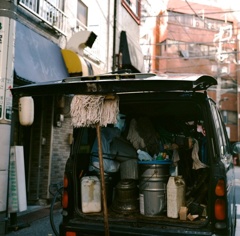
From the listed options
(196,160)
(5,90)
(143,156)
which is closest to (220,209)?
Answer: (196,160)

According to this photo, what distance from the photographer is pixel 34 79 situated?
787 cm

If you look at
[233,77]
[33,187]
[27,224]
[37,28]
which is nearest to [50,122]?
[33,187]

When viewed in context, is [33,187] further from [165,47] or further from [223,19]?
[223,19]

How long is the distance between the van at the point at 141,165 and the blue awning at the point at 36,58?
3.35 m

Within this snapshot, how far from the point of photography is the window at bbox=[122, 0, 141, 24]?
1593 cm

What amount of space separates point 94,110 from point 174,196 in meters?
1.46

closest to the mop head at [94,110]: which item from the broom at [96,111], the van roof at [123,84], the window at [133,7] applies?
the broom at [96,111]

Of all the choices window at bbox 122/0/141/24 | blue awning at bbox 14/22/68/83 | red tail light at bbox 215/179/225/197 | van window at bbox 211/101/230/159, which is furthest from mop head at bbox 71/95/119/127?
window at bbox 122/0/141/24

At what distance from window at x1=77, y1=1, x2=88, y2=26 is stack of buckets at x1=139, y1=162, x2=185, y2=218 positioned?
8860 mm

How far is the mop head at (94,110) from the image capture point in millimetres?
3861

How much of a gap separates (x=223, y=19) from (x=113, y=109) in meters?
37.8

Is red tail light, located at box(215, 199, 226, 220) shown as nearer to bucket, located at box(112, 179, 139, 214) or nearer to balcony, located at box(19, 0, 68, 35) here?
bucket, located at box(112, 179, 139, 214)

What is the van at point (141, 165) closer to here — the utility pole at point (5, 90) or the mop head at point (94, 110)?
the mop head at point (94, 110)

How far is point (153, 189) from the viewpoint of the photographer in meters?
4.26
